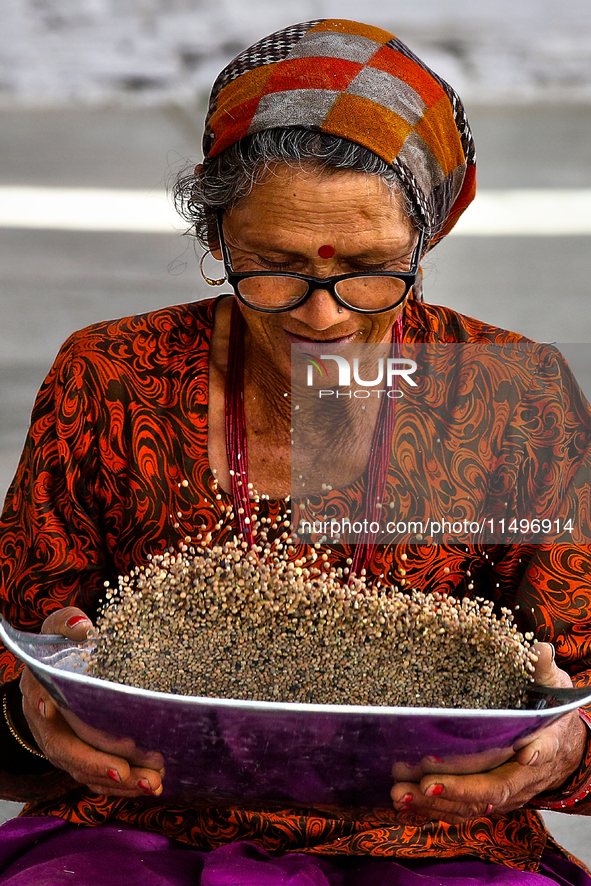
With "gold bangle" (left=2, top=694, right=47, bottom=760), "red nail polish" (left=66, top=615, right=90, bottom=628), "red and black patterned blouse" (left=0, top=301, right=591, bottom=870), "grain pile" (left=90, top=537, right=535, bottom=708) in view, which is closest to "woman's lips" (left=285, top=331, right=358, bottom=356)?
"red and black patterned blouse" (left=0, top=301, right=591, bottom=870)

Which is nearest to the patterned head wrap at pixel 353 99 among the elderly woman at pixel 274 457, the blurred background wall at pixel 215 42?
the elderly woman at pixel 274 457

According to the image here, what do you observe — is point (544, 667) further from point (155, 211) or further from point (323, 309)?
point (155, 211)

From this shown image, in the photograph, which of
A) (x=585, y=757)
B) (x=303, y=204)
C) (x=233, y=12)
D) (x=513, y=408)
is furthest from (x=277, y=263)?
(x=233, y=12)

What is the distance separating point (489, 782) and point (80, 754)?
45 centimetres

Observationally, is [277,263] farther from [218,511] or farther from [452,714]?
[452,714]

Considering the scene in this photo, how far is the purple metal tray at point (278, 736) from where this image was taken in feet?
3.08

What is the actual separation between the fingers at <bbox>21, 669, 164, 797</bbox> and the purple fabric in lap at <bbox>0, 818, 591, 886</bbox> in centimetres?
14

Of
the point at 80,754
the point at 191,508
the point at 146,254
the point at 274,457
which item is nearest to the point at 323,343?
the point at 274,457

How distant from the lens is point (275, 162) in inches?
43.8

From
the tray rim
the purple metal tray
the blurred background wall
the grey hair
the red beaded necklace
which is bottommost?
the purple metal tray

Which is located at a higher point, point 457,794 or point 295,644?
point 295,644

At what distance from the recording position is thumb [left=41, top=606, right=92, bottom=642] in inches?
41.6

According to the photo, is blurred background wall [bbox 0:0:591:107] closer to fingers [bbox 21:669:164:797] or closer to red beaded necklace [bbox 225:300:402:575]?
red beaded necklace [bbox 225:300:402:575]

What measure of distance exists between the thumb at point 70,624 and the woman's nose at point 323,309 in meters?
0.42
